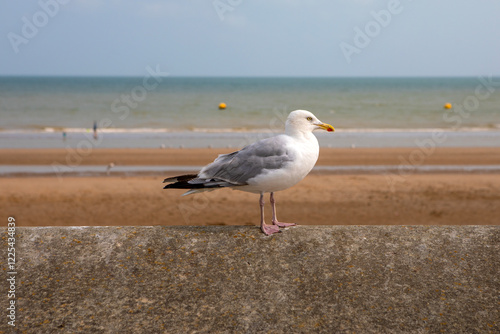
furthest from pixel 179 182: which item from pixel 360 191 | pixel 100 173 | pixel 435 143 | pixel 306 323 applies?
pixel 435 143

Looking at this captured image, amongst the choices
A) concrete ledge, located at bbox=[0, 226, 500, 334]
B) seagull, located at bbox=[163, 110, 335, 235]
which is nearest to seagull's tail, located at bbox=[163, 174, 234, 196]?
seagull, located at bbox=[163, 110, 335, 235]

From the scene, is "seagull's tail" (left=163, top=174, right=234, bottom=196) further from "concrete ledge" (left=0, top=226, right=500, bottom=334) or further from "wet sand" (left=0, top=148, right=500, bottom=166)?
"wet sand" (left=0, top=148, right=500, bottom=166)

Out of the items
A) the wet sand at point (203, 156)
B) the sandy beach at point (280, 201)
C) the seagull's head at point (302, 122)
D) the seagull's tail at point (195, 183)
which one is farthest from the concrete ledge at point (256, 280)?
the wet sand at point (203, 156)

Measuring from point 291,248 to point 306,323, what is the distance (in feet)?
2.53

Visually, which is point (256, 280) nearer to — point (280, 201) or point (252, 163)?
point (252, 163)

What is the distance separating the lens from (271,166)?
3.77 metres

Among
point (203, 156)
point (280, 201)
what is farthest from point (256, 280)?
point (203, 156)

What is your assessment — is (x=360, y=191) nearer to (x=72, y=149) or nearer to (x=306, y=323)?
(x=306, y=323)

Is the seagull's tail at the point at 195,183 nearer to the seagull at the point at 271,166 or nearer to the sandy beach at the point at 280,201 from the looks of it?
the seagull at the point at 271,166

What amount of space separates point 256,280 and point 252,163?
3.72ft

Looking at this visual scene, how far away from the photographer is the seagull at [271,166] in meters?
3.73

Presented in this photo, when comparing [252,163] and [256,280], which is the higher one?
[252,163]

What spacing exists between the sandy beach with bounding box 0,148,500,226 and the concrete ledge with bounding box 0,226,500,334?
18.7ft

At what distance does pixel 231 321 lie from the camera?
274cm
